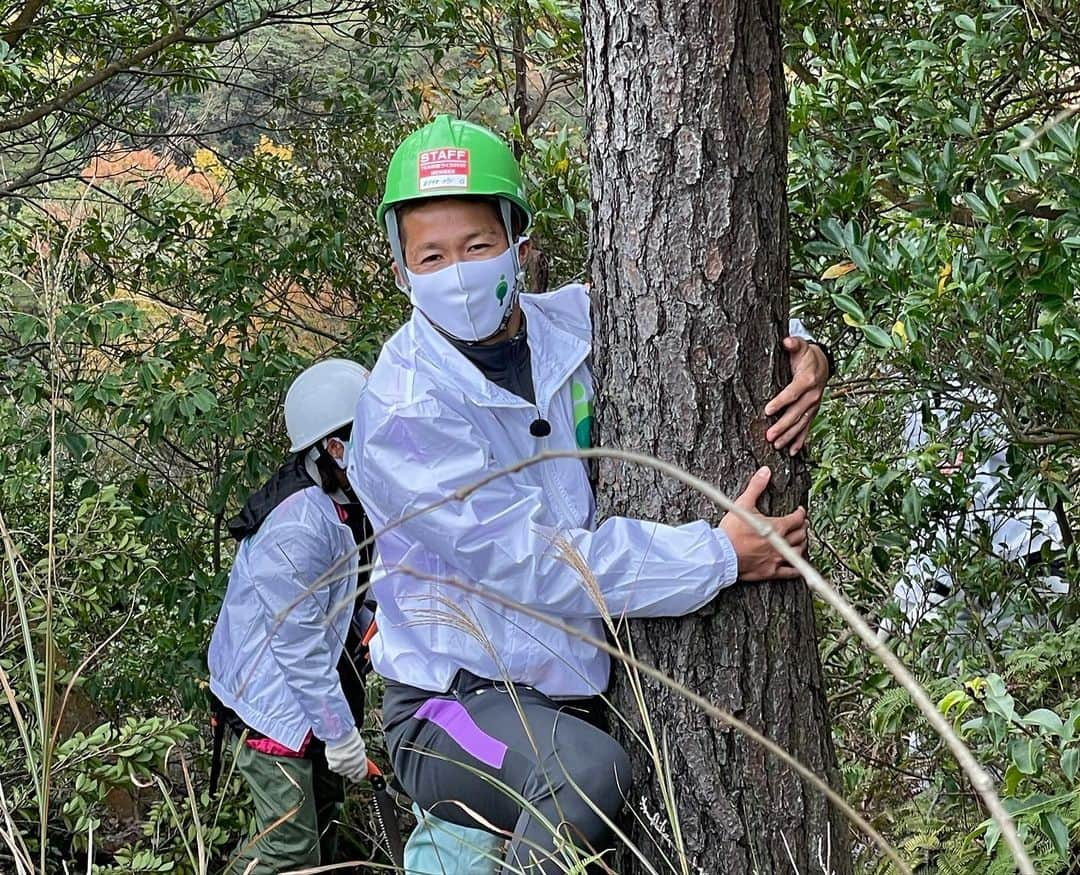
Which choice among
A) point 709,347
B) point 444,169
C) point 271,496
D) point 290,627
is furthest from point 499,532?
point 271,496

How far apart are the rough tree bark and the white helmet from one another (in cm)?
172

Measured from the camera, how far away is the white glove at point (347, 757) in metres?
4.22

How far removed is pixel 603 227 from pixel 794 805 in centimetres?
124

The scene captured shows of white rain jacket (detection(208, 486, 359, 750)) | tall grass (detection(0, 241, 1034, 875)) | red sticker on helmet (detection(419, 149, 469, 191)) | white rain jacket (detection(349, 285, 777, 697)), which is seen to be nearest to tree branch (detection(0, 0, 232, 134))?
white rain jacket (detection(208, 486, 359, 750))

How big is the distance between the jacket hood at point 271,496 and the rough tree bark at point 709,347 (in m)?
1.82

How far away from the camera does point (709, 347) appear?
8.30 ft

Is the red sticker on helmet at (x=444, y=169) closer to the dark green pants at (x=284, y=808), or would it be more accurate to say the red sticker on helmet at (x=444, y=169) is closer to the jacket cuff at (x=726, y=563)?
the jacket cuff at (x=726, y=563)

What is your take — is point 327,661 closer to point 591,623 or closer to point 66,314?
point 66,314

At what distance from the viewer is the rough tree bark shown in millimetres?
2488

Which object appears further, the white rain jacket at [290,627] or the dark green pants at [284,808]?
the dark green pants at [284,808]

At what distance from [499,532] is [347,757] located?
2.00m

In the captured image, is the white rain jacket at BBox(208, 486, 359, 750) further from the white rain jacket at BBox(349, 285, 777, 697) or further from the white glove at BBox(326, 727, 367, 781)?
the white rain jacket at BBox(349, 285, 777, 697)

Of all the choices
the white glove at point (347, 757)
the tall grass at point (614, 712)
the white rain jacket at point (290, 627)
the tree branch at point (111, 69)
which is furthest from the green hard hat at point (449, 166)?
the tree branch at point (111, 69)

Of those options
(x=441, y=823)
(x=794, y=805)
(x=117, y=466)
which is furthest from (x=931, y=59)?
(x=117, y=466)
